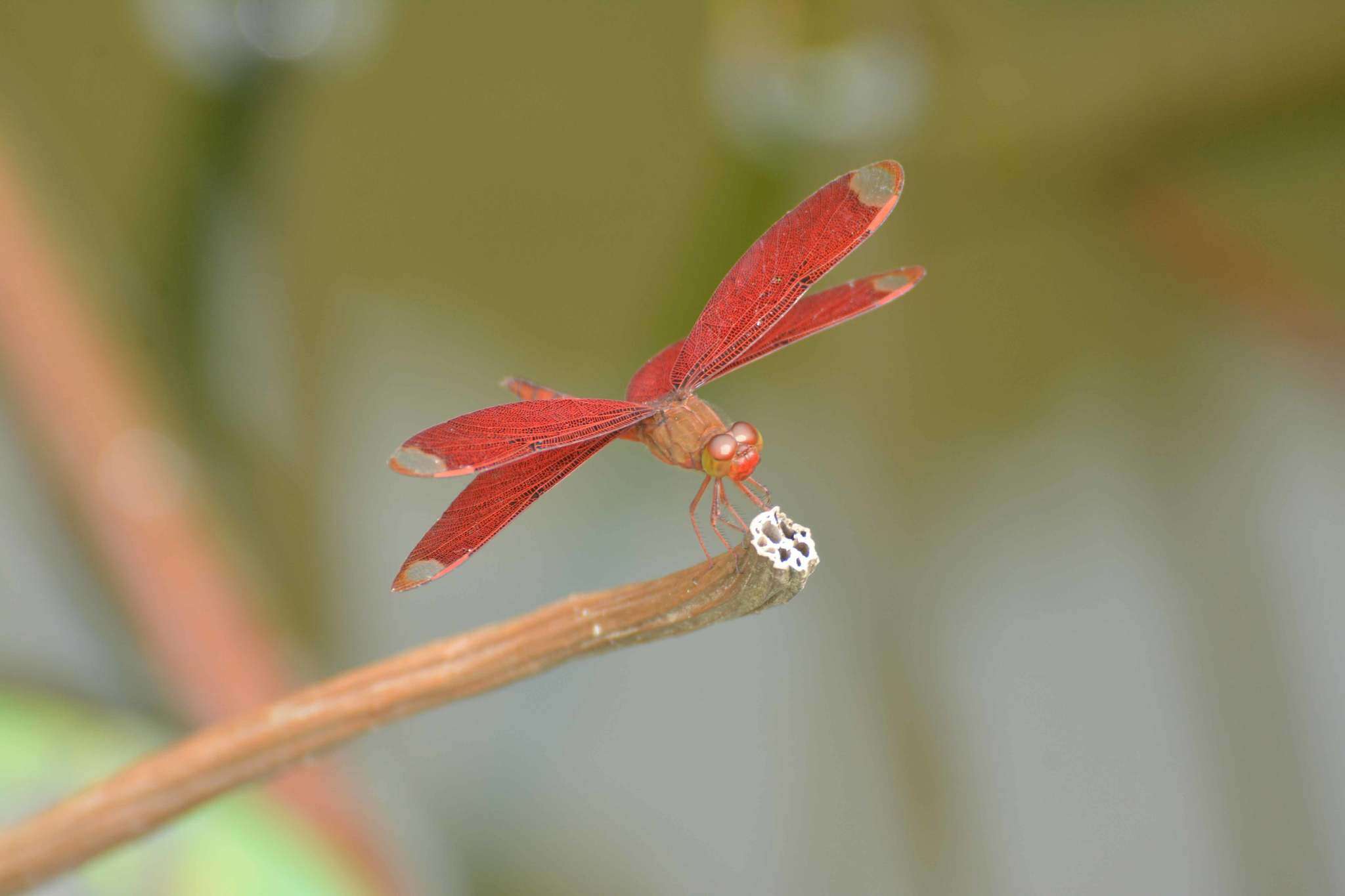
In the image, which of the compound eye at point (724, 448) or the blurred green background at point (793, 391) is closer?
the compound eye at point (724, 448)

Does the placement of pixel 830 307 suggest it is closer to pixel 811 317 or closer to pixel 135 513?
pixel 811 317

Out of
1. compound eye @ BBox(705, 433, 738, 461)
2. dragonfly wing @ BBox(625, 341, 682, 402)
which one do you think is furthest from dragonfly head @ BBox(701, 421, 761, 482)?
dragonfly wing @ BBox(625, 341, 682, 402)

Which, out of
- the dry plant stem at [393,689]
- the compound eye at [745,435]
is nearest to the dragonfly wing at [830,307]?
the compound eye at [745,435]

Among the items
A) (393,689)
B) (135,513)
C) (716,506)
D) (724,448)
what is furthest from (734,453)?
(135,513)

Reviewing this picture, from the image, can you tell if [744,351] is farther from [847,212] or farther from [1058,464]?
[1058,464]

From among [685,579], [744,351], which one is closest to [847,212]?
[744,351]

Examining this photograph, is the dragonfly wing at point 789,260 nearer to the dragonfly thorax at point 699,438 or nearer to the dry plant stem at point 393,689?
the dragonfly thorax at point 699,438

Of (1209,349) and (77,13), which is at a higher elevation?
(77,13)
